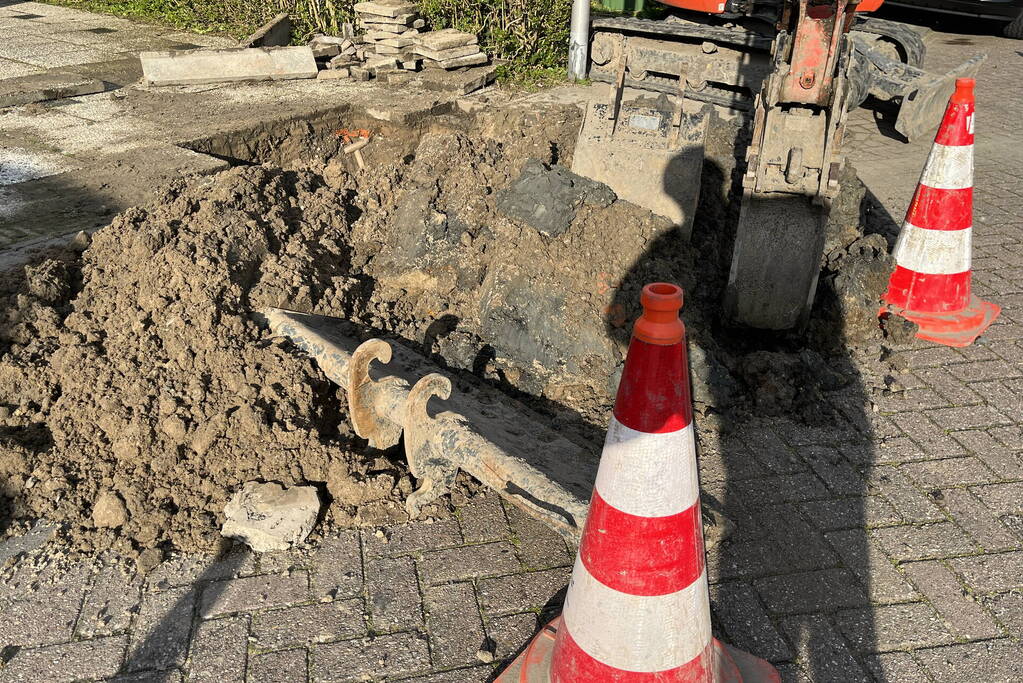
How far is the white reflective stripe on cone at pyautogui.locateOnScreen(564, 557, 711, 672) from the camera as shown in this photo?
2287 mm

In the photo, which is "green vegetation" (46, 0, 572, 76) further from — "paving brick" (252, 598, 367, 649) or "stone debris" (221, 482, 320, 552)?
"paving brick" (252, 598, 367, 649)

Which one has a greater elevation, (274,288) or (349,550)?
(274,288)

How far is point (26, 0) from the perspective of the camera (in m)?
15.0

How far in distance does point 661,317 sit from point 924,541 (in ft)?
6.61

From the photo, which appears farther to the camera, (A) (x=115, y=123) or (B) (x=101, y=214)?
(A) (x=115, y=123)

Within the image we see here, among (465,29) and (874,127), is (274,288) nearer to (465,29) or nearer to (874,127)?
(465,29)

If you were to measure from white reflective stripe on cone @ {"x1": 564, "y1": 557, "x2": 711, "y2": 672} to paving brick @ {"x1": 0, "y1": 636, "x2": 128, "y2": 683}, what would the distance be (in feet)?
5.57

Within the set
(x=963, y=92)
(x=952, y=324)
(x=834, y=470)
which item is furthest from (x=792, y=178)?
(x=834, y=470)

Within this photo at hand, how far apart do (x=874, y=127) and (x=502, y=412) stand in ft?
24.0

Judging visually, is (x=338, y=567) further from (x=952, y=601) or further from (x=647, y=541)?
(x=952, y=601)

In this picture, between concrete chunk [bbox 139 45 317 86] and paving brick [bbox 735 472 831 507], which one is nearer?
paving brick [bbox 735 472 831 507]

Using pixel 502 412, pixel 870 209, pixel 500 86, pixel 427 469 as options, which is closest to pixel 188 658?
pixel 427 469

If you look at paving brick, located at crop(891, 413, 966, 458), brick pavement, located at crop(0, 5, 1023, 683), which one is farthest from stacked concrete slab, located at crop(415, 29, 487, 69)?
paving brick, located at crop(891, 413, 966, 458)

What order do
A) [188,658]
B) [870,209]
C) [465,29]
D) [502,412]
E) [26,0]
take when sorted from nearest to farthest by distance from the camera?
[188,658] < [502,412] < [870,209] < [465,29] < [26,0]
